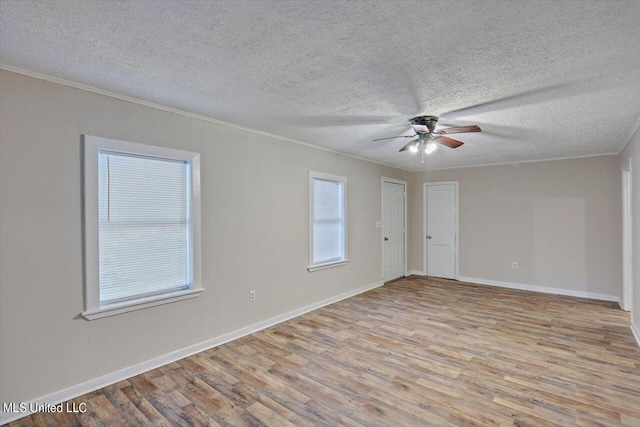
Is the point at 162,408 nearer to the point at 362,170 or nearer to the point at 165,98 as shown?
the point at 165,98

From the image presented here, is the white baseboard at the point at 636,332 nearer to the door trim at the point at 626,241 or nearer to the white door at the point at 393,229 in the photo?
the door trim at the point at 626,241

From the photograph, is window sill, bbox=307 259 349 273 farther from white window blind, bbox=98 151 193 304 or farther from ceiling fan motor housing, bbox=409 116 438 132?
ceiling fan motor housing, bbox=409 116 438 132

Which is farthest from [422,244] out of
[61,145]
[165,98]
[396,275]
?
[61,145]

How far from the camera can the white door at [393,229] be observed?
6199mm

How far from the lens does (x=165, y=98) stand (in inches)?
107

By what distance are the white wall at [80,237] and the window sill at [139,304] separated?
2.8 inches

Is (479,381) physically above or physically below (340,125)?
below

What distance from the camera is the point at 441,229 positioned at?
673 centimetres

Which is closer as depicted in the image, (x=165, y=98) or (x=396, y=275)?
(x=165, y=98)

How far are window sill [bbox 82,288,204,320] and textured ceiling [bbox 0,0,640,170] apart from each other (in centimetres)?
178

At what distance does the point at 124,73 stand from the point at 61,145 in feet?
2.47

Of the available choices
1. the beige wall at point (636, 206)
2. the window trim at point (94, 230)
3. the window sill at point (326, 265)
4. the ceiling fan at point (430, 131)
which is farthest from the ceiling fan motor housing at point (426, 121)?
the window trim at point (94, 230)

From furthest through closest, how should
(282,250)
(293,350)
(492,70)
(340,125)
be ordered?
(282,250), (340,125), (293,350), (492,70)

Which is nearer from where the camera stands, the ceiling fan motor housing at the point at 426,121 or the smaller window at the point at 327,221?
the ceiling fan motor housing at the point at 426,121
